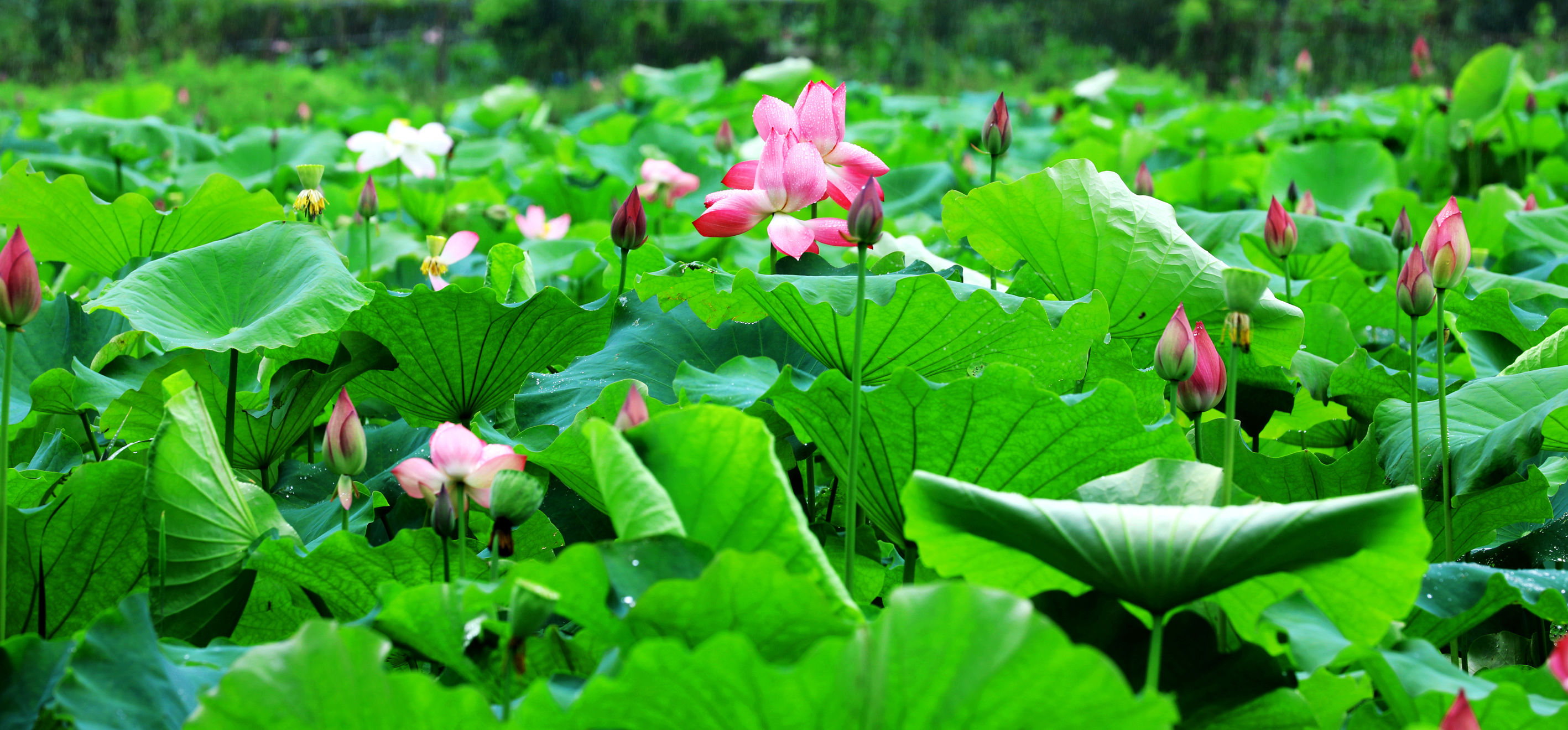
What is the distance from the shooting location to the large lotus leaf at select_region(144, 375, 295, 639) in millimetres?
745

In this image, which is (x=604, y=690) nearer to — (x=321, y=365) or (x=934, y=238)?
(x=321, y=365)

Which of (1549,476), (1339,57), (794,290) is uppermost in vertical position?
(794,290)

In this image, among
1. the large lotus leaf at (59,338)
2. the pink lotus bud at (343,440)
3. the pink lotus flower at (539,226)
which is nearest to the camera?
the pink lotus bud at (343,440)

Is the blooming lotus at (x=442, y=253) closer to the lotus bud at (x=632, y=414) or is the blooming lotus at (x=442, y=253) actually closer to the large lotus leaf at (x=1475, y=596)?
the lotus bud at (x=632, y=414)

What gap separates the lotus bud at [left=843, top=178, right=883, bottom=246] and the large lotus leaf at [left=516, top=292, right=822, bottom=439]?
349mm

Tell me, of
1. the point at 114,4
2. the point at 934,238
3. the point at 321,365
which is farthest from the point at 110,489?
the point at 114,4

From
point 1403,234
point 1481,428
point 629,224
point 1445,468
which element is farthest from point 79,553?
point 1403,234

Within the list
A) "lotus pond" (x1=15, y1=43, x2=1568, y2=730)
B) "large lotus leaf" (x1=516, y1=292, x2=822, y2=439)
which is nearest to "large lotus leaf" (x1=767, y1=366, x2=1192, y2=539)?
"lotus pond" (x1=15, y1=43, x2=1568, y2=730)

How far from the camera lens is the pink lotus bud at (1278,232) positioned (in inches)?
45.8

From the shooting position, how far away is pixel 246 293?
1114 mm

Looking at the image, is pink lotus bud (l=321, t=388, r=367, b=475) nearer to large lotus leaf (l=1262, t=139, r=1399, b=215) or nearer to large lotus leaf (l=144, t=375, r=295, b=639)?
large lotus leaf (l=144, t=375, r=295, b=639)

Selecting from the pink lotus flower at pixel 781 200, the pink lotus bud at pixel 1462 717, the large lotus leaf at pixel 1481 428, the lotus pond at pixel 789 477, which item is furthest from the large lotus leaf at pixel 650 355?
the pink lotus bud at pixel 1462 717

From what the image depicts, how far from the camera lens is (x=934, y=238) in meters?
2.06

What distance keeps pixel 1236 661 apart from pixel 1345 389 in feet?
2.15
